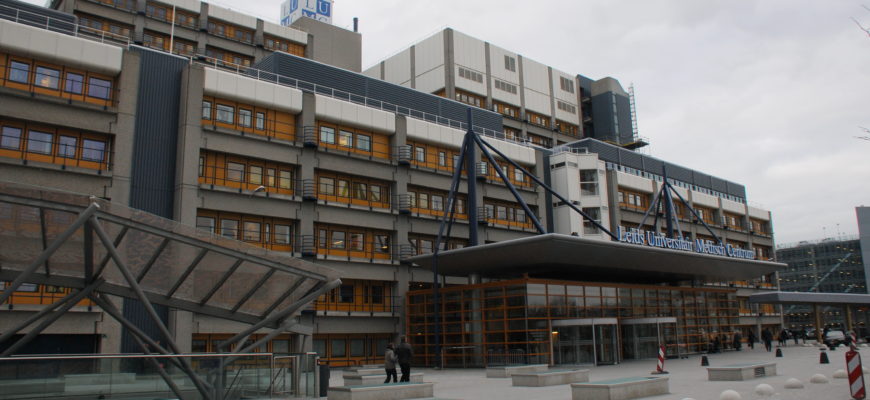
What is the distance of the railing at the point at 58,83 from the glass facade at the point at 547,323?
2233cm

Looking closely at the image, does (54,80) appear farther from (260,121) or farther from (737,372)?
(737,372)

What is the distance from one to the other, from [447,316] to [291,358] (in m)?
24.2

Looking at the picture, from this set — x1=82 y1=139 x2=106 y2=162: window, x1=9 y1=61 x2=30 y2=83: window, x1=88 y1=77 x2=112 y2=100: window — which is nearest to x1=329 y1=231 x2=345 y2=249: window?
x1=82 y1=139 x2=106 y2=162: window

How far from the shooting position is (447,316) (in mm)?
42750

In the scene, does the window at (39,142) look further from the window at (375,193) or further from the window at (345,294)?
the window at (375,193)

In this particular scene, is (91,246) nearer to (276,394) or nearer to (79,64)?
(276,394)

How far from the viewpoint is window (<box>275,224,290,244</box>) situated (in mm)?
43125

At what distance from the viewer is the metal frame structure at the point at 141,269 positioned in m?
15.6

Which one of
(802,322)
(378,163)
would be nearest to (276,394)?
(378,163)

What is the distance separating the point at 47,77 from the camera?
3581 cm

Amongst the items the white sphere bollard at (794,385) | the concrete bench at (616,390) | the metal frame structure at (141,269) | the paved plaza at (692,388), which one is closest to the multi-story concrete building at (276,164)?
the metal frame structure at (141,269)

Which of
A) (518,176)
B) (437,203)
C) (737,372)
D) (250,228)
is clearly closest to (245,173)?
(250,228)

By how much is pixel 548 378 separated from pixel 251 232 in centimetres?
2341

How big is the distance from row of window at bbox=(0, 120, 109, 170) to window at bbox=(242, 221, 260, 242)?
28.0 ft
